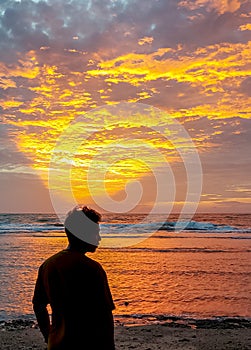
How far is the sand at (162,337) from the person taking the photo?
6824 millimetres

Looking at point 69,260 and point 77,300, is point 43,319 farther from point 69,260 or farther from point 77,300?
point 69,260

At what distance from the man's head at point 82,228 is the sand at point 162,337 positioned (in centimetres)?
439

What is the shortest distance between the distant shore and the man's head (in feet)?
14.4

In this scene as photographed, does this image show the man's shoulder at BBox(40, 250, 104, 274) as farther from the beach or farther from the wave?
the wave

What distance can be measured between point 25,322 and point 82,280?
19.4 ft

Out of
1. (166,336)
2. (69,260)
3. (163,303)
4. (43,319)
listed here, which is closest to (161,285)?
(163,303)

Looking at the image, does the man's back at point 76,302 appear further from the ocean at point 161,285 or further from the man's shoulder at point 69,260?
the ocean at point 161,285

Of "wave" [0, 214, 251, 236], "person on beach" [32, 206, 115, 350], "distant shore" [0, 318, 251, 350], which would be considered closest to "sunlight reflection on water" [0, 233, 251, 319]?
"distant shore" [0, 318, 251, 350]

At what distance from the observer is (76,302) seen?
2.86m

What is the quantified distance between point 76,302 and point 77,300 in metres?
0.01

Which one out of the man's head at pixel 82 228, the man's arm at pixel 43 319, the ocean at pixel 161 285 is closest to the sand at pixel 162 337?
the ocean at pixel 161 285

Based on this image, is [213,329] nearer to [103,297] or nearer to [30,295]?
[30,295]

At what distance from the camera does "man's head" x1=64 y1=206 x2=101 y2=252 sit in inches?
115

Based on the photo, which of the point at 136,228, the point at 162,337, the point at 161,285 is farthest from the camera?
the point at 136,228
